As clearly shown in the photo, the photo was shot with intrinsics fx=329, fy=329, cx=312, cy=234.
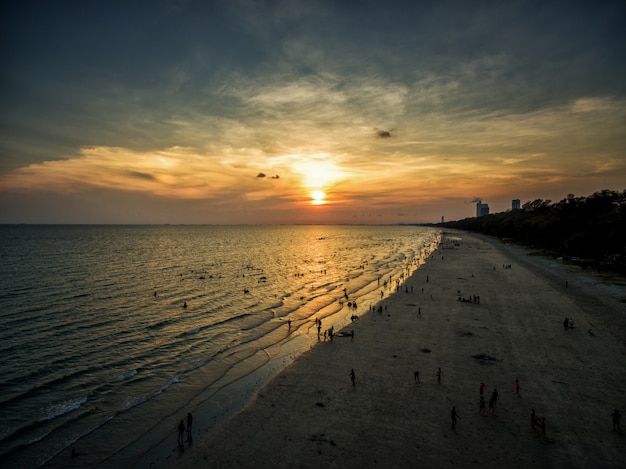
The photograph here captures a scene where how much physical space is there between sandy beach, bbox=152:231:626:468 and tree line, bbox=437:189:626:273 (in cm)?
4086

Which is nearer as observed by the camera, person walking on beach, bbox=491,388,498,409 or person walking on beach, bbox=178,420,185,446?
person walking on beach, bbox=178,420,185,446

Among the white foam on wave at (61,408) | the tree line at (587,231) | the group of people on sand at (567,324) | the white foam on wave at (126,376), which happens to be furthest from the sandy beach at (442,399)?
the tree line at (587,231)

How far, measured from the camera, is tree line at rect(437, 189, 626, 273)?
66938 millimetres

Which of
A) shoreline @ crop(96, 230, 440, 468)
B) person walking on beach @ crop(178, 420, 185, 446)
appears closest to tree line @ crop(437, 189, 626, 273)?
shoreline @ crop(96, 230, 440, 468)

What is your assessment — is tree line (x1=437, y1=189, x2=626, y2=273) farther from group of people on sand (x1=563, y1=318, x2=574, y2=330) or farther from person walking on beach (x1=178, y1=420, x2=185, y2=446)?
person walking on beach (x1=178, y1=420, x2=185, y2=446)

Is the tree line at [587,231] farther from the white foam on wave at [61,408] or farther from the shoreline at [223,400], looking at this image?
the white foam on wave at [61,408]

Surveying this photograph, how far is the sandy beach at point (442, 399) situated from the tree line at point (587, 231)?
40.9 meters

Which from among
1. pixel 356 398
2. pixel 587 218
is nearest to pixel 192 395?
pixel 356 398

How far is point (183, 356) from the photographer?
2864 cm

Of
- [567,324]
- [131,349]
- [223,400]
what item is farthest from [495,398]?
[131,349]

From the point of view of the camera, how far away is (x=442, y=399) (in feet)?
65.1

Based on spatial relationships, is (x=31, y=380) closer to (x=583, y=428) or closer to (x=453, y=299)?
(x=583, y=428)

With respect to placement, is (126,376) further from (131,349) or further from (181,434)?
(181,434)

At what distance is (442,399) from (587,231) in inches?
3317
